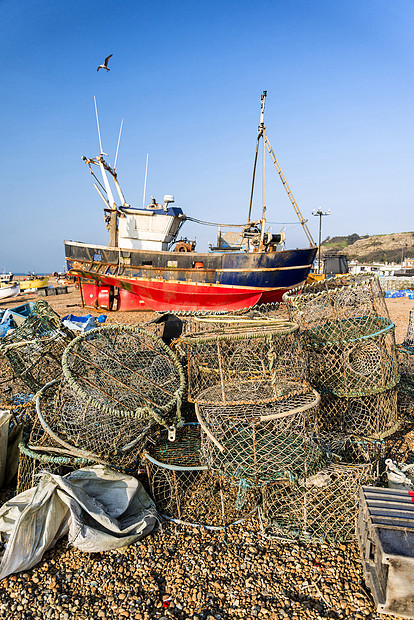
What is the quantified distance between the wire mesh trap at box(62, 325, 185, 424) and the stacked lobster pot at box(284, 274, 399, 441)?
1471mm

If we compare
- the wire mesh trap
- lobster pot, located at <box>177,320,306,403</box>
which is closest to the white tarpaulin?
the wire mesh trap

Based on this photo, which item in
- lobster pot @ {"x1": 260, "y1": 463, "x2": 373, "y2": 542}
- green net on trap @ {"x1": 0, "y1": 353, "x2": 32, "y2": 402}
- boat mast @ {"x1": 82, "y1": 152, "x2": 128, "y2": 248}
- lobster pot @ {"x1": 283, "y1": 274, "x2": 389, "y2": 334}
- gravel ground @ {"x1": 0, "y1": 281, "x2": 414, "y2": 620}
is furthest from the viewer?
boat mast @ {"x1": 82, "y1": 152, "x2": 128, "y2": 248}

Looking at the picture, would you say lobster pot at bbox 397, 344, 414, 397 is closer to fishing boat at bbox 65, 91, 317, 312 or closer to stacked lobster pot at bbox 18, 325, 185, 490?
stacked lobster pot at bbox 18, 325, 185, 490

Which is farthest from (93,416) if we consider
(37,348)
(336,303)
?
(336,303)

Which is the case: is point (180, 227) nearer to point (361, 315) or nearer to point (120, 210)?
point (120, 210)

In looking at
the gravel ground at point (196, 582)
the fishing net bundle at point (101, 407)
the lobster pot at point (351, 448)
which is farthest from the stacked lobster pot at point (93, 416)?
the lobster pot at point (351, 448)

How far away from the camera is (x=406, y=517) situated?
210 centimetres

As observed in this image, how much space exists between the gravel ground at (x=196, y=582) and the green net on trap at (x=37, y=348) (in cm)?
191

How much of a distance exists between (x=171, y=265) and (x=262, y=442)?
34.2 feet

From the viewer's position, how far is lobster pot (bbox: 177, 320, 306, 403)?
9.80 ft

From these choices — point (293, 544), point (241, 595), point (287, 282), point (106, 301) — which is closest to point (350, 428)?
point (293, 544)

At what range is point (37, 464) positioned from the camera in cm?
295

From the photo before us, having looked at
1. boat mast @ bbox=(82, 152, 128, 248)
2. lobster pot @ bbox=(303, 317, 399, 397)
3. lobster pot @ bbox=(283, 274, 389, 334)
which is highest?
boat mast @ bbox=(82, 152, 128, 248)

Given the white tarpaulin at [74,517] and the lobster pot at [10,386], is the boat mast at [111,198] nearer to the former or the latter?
the lobster pot at [10,386]
